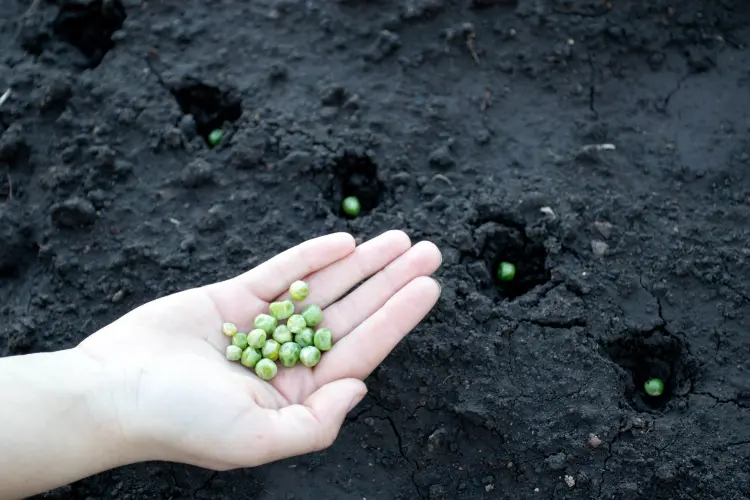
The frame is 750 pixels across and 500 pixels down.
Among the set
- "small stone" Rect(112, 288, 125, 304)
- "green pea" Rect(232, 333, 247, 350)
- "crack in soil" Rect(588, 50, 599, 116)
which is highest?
"crack in soil" Rect(588, 50, 599, 116)

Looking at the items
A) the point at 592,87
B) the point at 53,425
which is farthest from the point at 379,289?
the point at 592,87

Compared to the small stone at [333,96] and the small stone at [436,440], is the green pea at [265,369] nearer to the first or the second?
the small stone at [436,440]

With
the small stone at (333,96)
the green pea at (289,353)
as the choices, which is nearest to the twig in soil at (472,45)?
the small stone at (333,96)

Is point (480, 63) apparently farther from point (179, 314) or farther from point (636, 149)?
point (179, 314)

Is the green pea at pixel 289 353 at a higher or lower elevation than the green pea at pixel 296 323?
lower

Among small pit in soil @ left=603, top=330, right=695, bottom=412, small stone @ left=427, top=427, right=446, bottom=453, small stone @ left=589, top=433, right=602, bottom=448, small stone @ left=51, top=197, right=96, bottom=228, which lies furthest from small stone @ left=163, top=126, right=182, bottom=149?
small stone @ left=589, top=433, right=602, bottom=448

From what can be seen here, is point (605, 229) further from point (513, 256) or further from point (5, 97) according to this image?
point (5, 97)

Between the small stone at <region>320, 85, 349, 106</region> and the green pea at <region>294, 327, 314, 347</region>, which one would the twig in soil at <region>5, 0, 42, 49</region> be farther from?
the green pea at <region>294, 327, 314, 347</region>

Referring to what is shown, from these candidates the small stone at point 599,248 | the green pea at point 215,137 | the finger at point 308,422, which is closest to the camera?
the finger at point 308,422
